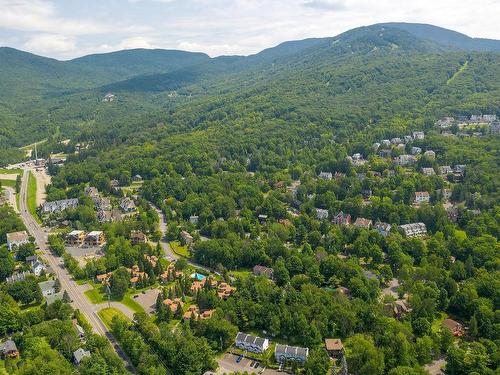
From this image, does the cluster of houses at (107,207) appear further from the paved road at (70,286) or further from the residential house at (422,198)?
the residential house at (422,198)

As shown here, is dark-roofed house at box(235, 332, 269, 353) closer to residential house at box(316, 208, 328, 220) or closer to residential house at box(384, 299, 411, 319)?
residential house at box(384, 299, 411, 319)

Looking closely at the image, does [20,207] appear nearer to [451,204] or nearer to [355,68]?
[451,204]

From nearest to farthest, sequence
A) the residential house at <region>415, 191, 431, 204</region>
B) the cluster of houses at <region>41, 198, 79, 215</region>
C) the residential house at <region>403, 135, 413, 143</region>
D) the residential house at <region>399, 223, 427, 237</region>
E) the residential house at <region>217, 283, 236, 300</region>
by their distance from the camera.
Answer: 1. the residential house at <region>217, 283, 236, 300</region>
2. the residential house at <region>399, 223, 427, 237</region>
3. the residential house at <region>415, 191, 431, 204</region>
4. the cluster of houses at <region>41, 198, 79, 215</region>
5. the residential house at <region>403, 135, 413, 143</region>

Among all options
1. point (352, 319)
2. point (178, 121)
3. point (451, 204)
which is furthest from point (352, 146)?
point (352, 319)

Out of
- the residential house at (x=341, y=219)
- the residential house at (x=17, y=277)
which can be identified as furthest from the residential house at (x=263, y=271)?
the residential house at (x=17, y=277)

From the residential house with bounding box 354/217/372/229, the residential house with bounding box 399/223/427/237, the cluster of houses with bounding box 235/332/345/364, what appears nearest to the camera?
the cluster of houses with bounding box 235/332/345/364

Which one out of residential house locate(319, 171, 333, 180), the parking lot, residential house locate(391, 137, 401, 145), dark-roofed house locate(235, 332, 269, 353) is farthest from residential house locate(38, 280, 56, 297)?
residential house locate(391, 137, 401, 145)

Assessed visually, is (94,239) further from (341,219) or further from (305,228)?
(341,219)
